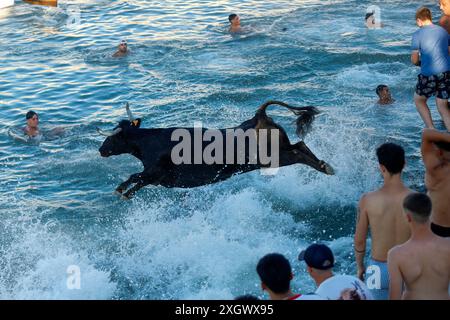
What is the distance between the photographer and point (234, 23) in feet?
61.4

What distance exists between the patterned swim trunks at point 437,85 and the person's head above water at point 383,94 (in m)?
3.19

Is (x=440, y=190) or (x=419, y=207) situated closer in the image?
(x=419, y=207)

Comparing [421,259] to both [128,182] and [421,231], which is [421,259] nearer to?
[421,231]

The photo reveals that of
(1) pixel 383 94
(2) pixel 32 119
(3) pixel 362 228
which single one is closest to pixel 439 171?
(3) pixel 362 228

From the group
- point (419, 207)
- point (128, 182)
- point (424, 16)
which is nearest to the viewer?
point (419, 207)

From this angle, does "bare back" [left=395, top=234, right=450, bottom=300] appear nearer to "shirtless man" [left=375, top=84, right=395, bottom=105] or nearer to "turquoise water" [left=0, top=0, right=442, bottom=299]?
"turquoise water" [left=0, top=0, right=442, bottom=299]

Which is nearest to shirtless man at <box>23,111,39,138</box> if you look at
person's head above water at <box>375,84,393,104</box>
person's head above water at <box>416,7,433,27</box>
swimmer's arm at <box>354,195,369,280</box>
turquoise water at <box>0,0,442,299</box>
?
turquoise water at <box>0,0,442,299</box>

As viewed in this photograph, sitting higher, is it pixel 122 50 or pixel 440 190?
pixel 440 190

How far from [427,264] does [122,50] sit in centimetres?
1323

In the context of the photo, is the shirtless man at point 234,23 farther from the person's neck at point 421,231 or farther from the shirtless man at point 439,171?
the person's neck at point 421,231

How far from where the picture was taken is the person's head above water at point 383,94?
13.4 meters

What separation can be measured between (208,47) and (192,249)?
Answer: 32.7 feet

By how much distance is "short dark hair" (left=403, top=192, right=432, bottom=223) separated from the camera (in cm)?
515

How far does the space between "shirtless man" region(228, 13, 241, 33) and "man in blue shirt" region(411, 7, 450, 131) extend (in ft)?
29.6
